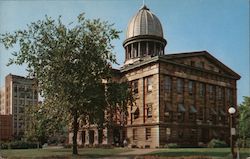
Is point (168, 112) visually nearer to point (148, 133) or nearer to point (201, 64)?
point (148, 133)

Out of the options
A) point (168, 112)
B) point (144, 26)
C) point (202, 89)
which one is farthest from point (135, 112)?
point (144, 26)

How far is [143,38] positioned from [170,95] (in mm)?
14176

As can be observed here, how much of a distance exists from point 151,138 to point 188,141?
19.7 ft

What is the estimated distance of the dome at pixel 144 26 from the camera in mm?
63656

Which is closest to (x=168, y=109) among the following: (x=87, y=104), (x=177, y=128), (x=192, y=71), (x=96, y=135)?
(x=177, y=128)

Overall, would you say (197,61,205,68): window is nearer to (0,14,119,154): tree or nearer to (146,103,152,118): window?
(146,103,152,118): window

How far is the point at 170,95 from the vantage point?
170 feet

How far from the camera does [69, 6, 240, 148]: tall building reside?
50656 millimetres

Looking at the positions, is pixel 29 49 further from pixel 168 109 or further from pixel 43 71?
pixel 168 109

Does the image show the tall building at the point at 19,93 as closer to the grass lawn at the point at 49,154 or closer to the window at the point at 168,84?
the grass lawn at the point at 49,154

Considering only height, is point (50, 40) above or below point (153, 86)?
above

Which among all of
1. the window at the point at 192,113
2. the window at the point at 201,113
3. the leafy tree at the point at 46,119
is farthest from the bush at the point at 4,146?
the window at the point at 201,113

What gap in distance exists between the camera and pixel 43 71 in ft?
107

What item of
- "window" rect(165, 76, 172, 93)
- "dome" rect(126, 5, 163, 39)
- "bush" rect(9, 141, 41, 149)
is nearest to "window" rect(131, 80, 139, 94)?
"window" rect(165, 76, 172, 93)
